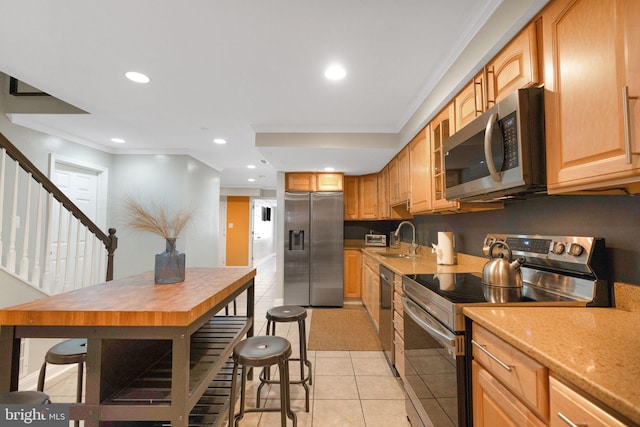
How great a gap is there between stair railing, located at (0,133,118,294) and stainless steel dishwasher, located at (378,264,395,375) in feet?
9.01

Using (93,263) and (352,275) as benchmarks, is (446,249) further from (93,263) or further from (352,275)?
(93,263)

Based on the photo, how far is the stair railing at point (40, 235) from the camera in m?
2.26

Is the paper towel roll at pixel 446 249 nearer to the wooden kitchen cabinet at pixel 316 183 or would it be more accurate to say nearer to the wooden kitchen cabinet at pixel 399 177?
the wooden kitchen cabinet at pixel 399 177

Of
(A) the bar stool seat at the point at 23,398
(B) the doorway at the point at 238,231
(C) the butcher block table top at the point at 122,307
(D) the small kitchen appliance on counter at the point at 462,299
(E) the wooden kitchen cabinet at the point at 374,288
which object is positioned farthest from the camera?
(B) the doorway at the point at 238,231

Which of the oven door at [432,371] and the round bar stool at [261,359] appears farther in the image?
the round bar stool at [261,359]

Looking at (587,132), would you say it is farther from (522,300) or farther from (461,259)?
(461,259)

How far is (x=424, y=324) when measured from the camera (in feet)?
5.07

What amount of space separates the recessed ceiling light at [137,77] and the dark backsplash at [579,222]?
2943mm

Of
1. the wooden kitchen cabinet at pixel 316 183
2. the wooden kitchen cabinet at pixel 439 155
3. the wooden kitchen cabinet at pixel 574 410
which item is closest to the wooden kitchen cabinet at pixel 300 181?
the wooden kitchen cabinet at pixel 316 183

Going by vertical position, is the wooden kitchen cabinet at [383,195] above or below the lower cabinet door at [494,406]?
above

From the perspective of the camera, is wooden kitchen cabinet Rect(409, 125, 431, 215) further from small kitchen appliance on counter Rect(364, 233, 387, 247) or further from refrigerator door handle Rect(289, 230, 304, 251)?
refrigerator door handle Rect(289, 230, 304, 251)

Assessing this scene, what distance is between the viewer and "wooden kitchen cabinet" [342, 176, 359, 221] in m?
4.86

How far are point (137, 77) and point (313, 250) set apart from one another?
3.14 m

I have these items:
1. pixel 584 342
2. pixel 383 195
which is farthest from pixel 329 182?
pixel 584 342
